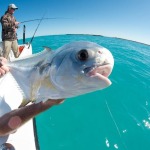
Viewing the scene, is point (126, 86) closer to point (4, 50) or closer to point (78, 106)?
point (78, 106)

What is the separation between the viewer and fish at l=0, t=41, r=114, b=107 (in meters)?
1.71

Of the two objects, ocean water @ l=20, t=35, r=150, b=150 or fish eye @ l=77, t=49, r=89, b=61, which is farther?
ocean water @ l=20, t=35, r=150, b=150

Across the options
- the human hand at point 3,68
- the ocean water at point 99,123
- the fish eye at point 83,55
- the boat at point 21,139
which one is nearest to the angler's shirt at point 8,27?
the ocean water at point 99,123

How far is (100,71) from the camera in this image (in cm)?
172

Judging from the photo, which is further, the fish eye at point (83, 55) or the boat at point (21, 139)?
the boat at point (21, 139)

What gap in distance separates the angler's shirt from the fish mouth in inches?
263

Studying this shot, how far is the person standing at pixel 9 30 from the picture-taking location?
304 inches

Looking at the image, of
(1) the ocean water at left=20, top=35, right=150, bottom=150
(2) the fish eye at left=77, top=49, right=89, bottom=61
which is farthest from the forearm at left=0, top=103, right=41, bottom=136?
(1) the ocean water at left=20, top=35, right=150, bottom=150

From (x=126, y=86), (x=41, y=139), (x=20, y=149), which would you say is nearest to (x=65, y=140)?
(x=41, y=139)

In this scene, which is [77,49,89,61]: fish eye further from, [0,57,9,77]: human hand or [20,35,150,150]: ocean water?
[20,35,150,150]: ocean water

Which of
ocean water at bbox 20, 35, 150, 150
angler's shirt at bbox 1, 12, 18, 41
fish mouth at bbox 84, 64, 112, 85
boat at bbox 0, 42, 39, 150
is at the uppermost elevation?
fish mouth at bbox 84, 64, 112, 85

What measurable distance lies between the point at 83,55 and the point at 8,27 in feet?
21.9

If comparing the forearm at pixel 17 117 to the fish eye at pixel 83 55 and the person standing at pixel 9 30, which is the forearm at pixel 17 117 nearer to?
the fish eye at pixel 83 55

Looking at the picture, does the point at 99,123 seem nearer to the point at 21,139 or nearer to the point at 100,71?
the point at 21,139
